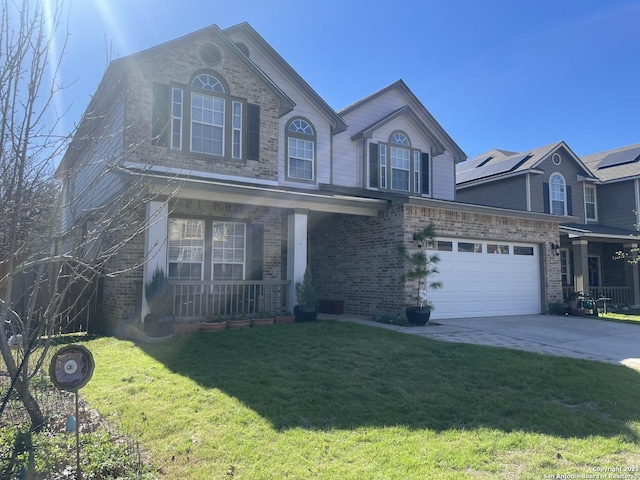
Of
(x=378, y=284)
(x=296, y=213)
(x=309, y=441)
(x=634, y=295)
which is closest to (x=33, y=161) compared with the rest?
(x=309, y=441)

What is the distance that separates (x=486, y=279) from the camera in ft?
45.6

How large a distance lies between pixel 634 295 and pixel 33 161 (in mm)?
21980

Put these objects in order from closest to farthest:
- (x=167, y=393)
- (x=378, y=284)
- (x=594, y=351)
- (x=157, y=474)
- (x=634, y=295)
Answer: (x=157, y=474), (x=167, y=393), (x=594, y=351), (x=378, y=284), (x=634, y=295)

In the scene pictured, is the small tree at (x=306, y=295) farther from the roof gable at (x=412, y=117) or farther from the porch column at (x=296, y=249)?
the roof gable at (x=412, y=117)

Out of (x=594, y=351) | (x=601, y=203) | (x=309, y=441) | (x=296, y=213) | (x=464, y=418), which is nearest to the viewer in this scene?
(x=309, y=441)

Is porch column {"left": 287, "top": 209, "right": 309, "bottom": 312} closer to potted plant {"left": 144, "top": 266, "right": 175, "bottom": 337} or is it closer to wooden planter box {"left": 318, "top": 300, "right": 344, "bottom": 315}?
wooden planter box {"left": 318, "top": 300, "right": 344, "bottom": 315}

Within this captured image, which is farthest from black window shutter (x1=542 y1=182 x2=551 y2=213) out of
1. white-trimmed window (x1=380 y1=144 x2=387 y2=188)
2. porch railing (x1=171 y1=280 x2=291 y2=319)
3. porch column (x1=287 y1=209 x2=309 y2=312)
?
porch railing (x1=171 y1=280 x2=291 y2=319)

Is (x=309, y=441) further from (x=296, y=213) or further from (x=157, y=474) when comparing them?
(x=296, y=213)

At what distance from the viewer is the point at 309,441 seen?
4.34 meters

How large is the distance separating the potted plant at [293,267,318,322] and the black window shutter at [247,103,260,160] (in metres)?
3.93

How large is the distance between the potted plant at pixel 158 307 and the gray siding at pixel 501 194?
16.2 m

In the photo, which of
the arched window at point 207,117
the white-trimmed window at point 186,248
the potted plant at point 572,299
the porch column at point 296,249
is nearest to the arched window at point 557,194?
the potted plant at point 572,299

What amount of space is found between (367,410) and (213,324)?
5355 mm

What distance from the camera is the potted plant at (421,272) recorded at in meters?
11.7
